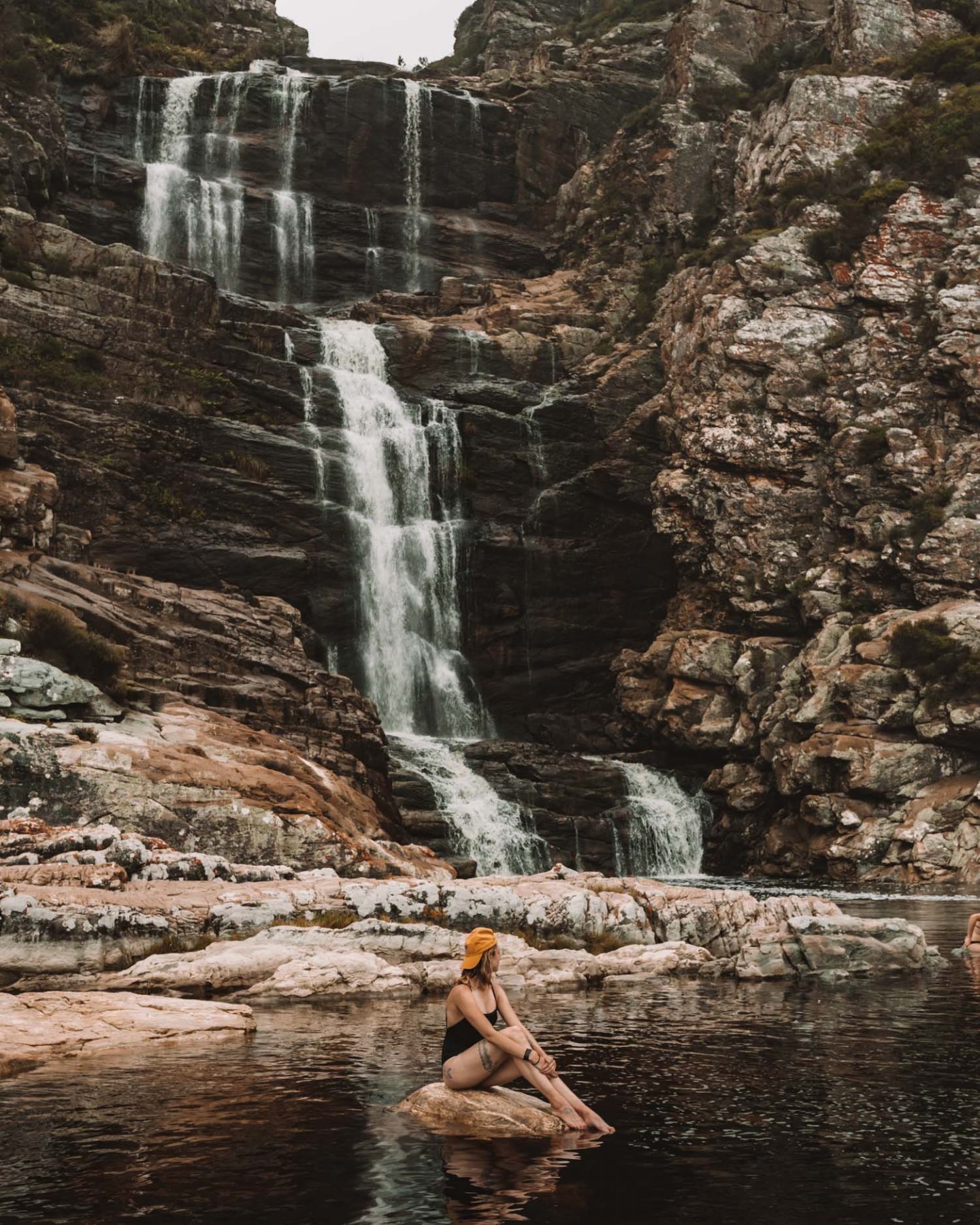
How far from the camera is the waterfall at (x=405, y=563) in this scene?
5259 centimetres

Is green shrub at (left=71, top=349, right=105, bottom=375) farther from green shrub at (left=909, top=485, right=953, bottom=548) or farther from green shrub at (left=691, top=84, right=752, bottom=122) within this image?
green shrub at (left=691, top=84, right=752, bottom=122)

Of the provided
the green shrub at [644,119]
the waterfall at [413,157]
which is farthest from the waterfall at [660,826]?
the green shrub at [644,119]

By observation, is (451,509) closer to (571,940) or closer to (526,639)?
(526,639)

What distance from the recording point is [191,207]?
74.0 metres

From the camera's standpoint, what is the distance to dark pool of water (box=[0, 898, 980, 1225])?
8.37 metres

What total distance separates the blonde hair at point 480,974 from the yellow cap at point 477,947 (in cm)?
3

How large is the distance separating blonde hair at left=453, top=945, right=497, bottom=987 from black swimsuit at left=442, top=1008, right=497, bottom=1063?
284mm

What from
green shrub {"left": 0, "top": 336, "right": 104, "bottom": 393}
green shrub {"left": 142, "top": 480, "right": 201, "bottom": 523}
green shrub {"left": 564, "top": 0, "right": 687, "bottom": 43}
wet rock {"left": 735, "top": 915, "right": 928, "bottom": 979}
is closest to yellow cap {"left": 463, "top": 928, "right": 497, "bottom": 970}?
wet rock {"left": 735, "top": 915, "right": 928, "bottom": 979}

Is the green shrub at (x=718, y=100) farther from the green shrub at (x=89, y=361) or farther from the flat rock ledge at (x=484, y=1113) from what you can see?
the flat rock ledge at (x=484, y=1113)

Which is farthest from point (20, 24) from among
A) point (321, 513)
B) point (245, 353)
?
point (321, 513)

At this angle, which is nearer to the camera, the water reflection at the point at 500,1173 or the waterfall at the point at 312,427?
the water reflection at the point at 500,1173

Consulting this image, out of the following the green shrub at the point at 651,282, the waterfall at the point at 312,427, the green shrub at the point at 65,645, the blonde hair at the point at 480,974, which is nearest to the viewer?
the blonde hair at the point at 480,974

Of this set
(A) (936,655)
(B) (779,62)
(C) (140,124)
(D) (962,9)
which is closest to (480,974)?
(A) (936,655)

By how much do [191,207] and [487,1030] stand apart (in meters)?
72.8
